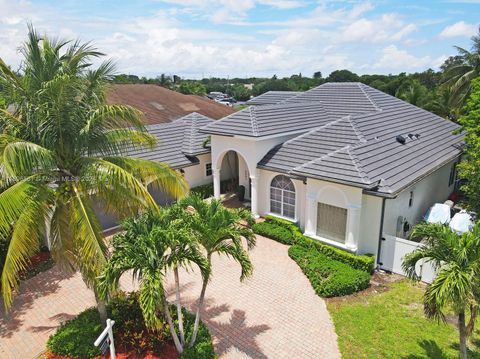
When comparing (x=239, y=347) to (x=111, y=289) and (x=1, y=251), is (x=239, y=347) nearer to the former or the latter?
(x=111, y=289)

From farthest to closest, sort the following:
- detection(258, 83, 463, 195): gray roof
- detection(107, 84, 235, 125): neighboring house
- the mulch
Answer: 1. detection(107, 84, 235, 125): neighboring house
2. detection(258, 83, 463, 195): gray roof
3. the mulch

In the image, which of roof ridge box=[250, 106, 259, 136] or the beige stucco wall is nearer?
the beige stucco wall

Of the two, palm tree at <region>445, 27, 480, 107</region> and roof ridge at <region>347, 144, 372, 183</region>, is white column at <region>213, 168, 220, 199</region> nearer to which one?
roof ridge at <region>347, 144, 372, 183</region>

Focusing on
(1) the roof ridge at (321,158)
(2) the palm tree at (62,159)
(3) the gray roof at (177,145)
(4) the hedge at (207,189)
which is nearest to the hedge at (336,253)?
(1) the roof ridge at (321,158)

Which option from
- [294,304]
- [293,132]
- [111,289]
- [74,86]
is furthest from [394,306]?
[74,86]

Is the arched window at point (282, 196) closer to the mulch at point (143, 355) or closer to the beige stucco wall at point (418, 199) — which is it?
the beige stucco wall at point (418, 199)

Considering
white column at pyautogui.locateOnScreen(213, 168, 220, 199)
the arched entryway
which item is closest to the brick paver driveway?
white column at pyautogui.locateOnScreen(213, 168, 220, 199)

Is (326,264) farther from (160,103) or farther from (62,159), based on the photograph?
(160,103)
